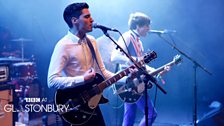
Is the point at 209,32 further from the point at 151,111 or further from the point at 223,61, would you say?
the point at 151,111

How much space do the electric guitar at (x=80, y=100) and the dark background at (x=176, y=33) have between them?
3544 millimetres

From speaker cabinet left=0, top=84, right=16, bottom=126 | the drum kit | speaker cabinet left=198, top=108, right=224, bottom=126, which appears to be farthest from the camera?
the drum kit

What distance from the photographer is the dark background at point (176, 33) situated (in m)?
6.51

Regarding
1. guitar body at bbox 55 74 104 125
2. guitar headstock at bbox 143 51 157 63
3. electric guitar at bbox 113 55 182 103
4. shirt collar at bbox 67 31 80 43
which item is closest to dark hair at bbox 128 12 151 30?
electric guitar at bbox 113 55 182 103

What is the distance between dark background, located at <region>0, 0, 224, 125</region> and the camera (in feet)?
21.4

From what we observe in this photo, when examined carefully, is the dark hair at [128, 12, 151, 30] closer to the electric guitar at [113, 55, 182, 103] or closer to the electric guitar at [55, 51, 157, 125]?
the electric guitar at [113, 55, 182, 103]

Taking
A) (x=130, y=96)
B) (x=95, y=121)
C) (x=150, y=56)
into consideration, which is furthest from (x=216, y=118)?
(x=95, y=121)

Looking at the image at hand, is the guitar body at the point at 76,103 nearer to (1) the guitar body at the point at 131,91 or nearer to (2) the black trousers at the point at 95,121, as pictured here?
(2) the black trousers at the point at 95,121

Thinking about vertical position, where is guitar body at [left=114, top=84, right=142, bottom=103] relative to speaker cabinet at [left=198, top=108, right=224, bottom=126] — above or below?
above

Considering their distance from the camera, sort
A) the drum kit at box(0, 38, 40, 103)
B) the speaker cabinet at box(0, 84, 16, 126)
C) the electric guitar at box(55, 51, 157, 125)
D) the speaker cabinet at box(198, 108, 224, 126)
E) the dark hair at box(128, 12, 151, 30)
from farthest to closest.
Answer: the drum kit at box(0, 38, 40, 103) < the speaker cabinet at box(198, 108, 224, 126) < the dark hair at box(128, 12, 151, 30) < the speaker cabinet at box(0, 84, 16, 126) < the electric guitar at box(55, 51, 157, 125)

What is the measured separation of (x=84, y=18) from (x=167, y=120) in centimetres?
367

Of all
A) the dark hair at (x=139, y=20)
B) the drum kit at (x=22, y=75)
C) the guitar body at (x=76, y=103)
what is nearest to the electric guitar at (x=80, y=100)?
the guitar body at (x=76, y=103)

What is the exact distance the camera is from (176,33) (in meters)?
6.68

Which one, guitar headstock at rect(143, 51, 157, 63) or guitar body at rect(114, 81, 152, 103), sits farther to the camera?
guitar body at rect(114, 81, 152, 103)
